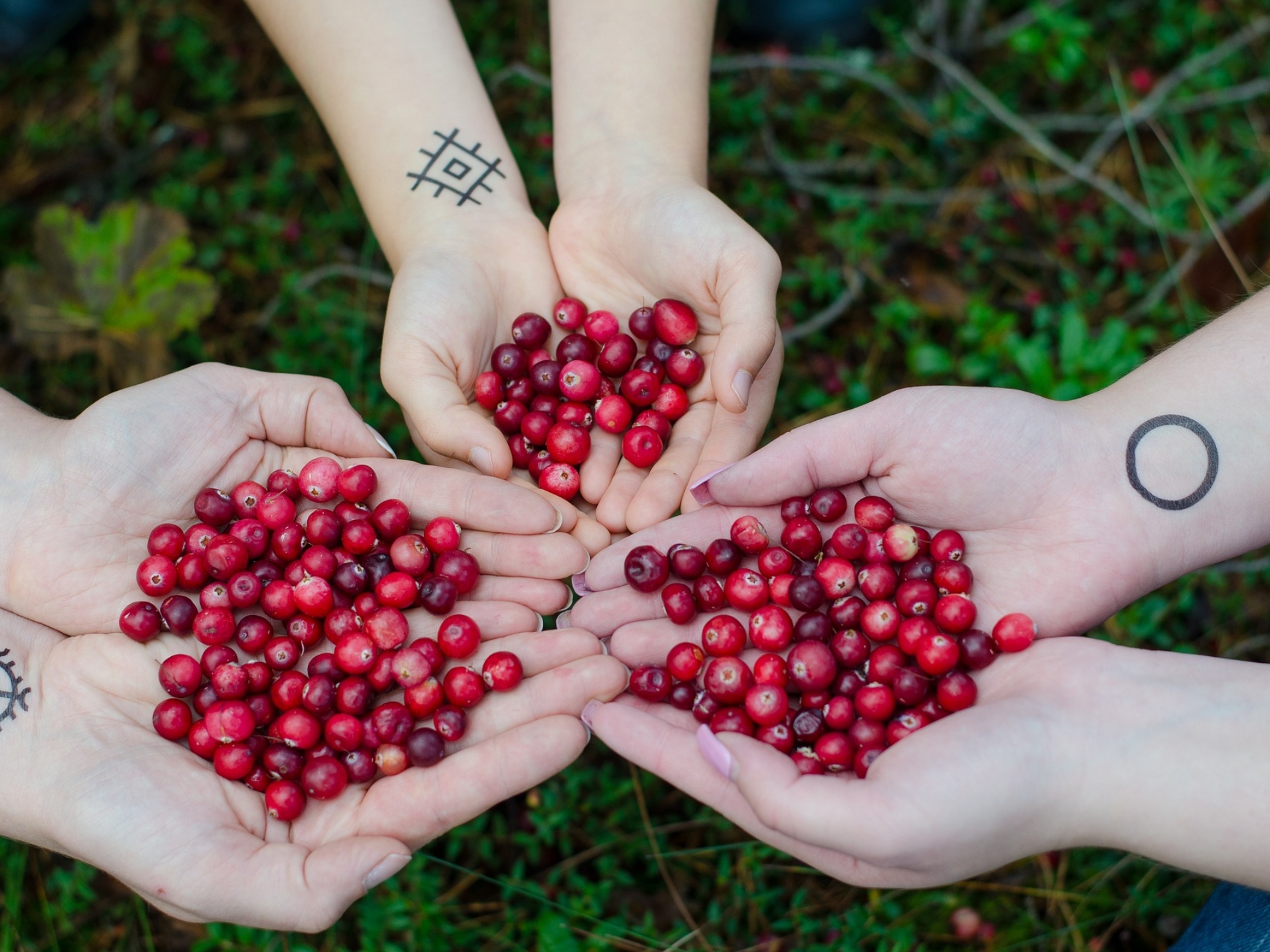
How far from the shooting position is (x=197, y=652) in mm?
5336

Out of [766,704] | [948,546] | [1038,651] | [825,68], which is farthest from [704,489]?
[825,68]

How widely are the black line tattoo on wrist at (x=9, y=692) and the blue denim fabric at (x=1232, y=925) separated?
5.51 meters

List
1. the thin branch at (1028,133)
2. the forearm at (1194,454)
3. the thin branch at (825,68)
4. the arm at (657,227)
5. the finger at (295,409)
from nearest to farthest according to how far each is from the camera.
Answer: the forearm at (1194,454), the arm at (657,227), the finger at (295,409), the thin branch at (1028,133), the thin branch at (825,68)

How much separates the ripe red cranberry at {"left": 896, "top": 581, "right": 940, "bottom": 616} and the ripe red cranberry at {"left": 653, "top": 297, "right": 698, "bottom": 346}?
74.7 inches

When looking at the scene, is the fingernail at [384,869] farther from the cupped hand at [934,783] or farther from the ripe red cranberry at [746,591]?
the ripe red cranberry at [746,591]

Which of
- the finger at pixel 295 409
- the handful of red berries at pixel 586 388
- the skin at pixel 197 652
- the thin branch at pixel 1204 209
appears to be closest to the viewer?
the skin at pixel 197 652

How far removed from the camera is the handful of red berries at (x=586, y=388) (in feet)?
19.2

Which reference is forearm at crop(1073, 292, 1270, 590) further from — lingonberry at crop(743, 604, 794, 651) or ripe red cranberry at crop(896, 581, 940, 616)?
lingonberry at crop(743, 604, 794, 651)

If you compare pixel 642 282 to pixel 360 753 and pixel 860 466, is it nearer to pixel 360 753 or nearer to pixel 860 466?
pixel 860 466

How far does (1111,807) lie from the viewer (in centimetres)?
418

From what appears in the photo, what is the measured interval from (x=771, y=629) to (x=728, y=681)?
369 millimetres

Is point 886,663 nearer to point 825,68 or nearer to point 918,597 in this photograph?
point 918,597

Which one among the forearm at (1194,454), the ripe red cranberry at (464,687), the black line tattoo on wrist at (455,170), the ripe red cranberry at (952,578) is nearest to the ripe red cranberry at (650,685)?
the ripe red cranberry at (464,687)

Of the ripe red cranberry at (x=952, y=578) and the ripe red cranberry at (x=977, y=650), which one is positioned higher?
the ripe red cranberry at (x=952, y=578)
